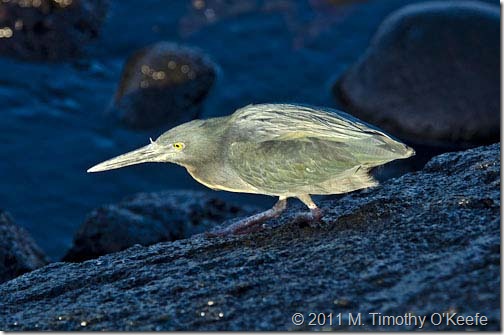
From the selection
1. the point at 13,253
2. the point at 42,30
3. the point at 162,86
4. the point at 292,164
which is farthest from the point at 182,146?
the point at 42,30

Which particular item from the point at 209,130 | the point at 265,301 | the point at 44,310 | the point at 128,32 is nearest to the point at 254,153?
the point at 209,130

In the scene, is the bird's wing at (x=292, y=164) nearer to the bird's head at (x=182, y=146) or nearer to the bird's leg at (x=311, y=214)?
the bird's leg at (x=311, y=214)

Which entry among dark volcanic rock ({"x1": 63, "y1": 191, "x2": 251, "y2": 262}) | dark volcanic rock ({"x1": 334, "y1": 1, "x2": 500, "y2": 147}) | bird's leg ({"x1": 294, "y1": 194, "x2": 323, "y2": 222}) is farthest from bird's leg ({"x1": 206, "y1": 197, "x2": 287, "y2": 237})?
dark volcanic rock ({"x1": 334, "y1": 1, "x2": 500, "y2": 147})

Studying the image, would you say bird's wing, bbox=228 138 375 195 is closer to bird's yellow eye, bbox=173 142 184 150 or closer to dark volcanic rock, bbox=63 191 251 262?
bird's yellow eye, bbox=173 142 184 150

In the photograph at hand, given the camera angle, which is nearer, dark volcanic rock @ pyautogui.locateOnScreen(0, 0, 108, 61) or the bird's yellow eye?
the bird's yellow eye

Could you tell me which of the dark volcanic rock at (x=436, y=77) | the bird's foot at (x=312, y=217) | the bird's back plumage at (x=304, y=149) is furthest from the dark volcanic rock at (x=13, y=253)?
the dark volcanic rock at (x=436, y=77)
